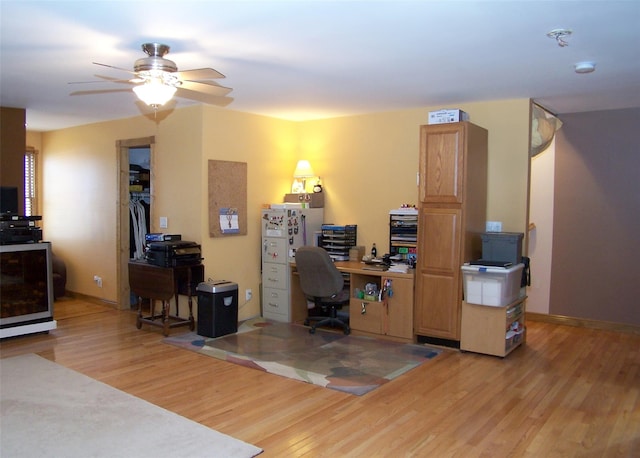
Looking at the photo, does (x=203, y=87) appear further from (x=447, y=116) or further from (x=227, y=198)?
(x=447, y=116)

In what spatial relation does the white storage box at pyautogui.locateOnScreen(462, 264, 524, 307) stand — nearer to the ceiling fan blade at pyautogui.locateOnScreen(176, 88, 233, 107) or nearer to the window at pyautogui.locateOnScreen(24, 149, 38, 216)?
the ceiling fan blade at pyautogui.locateOnScreen(176, 88, 233, 107)

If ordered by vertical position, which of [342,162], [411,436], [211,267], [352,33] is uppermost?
[352,33]

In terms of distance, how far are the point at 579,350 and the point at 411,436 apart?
102 inches

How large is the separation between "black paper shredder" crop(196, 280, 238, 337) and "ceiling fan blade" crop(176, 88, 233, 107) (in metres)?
1.84

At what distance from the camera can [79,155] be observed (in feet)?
22.7

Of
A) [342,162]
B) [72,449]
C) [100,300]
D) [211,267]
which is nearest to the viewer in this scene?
[72,449]

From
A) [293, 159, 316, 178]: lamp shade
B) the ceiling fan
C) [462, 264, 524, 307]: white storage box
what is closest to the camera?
the ceiling fan

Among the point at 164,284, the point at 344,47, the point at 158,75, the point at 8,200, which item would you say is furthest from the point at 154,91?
the point at 8,200

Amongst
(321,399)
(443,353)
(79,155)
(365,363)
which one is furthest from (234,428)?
(79,155)

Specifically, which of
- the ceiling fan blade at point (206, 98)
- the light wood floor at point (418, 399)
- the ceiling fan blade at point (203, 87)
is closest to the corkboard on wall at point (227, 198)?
the ceiling fan blade at point (206, 98)

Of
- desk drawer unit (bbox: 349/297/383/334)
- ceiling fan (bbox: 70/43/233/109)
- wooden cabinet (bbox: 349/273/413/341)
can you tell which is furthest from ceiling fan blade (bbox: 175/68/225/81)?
desk drawer unit (bbox: 349/297/383/334)

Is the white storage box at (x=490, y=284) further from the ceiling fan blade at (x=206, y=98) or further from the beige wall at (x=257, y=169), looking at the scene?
the ceiling fan blade at (x=206, y=98)

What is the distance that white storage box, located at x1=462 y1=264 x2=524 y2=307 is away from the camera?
4387mm

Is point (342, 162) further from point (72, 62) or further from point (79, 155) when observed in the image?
point (79, 155)
